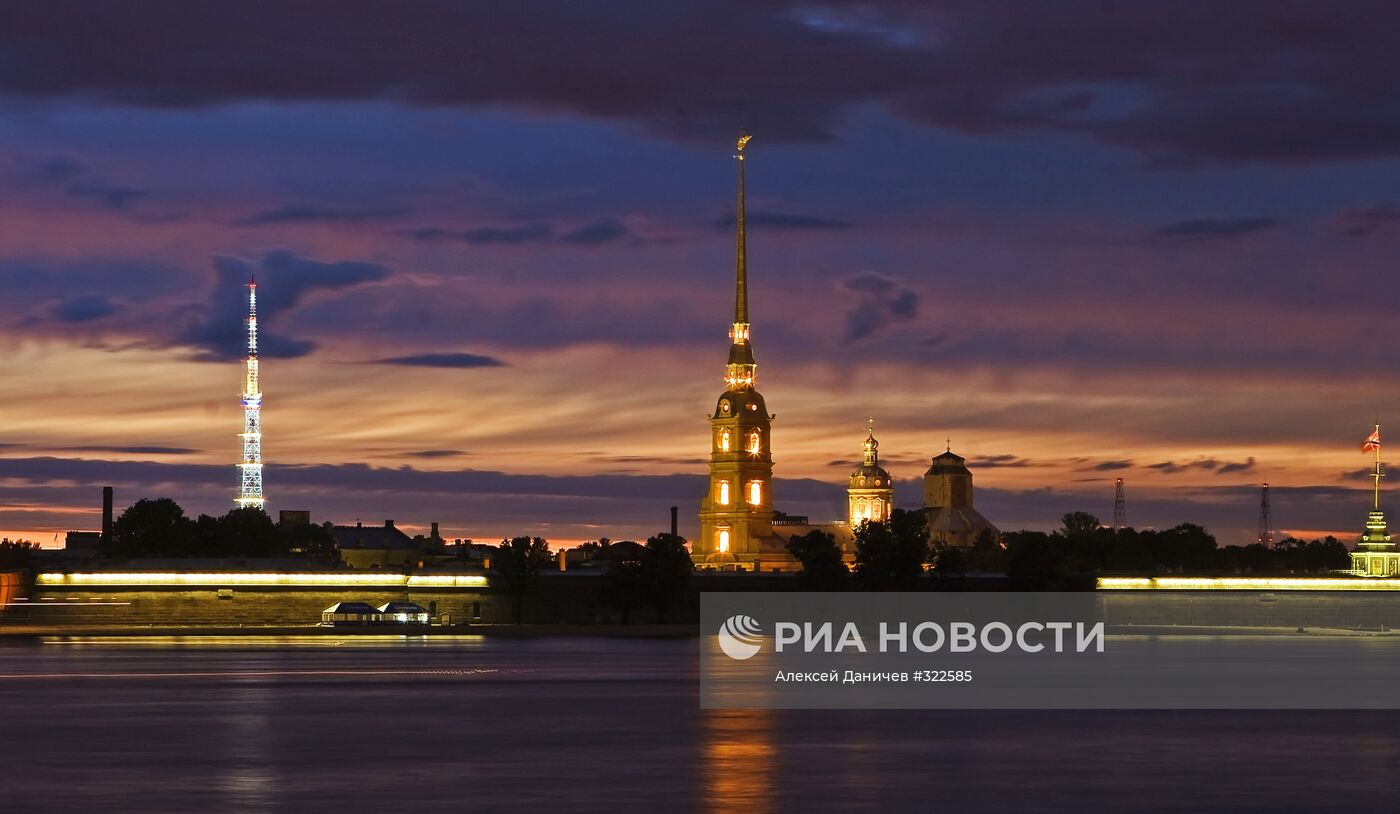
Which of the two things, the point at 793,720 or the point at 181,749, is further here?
the point at 793,720

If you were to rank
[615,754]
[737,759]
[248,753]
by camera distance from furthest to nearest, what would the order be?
[615,754]
[248,753]
[737,759]

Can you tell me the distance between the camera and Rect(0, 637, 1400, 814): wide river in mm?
45500

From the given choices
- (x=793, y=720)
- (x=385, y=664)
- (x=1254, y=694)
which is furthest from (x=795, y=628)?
(x=793, y=720)

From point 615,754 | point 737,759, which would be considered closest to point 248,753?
point 615,754

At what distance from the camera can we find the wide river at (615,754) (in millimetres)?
45500

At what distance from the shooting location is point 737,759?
176 feet

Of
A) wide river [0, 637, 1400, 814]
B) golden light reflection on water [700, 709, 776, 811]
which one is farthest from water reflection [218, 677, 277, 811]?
golden light reflection on water [700, 709, 776, 811]

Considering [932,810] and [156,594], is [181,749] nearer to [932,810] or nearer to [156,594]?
[932,810]

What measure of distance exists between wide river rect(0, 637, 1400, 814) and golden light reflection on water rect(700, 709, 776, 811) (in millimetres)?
85

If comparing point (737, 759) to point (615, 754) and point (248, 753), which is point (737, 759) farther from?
point (248, 753)

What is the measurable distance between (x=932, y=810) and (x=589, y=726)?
22606 mm

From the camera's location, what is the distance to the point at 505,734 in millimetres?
61719

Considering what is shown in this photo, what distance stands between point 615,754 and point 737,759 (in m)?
3.43

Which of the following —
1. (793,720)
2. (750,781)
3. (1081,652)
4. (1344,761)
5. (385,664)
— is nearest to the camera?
(750,781)
